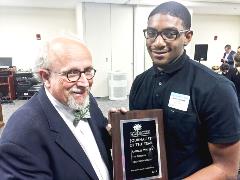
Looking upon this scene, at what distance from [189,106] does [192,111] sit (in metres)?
0.03

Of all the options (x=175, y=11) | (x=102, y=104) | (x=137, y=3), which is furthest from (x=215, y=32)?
(x=175, y=11)

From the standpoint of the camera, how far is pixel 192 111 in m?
1.14

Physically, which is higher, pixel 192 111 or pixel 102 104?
pixel 192 111

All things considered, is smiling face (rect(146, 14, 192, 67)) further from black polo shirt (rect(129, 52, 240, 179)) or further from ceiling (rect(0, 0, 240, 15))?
ceiling (rect(0, 0, 240, 15))

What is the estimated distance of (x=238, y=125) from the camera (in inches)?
43.0

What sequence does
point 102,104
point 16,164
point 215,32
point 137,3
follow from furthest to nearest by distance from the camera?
point 215,32 → point 137,3 → point 102,104 → point 16,164

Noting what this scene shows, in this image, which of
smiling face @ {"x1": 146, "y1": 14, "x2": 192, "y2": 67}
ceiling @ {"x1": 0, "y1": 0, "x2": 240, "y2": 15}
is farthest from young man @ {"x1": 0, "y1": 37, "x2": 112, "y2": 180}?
ceiling @ {"x1": 0, "y1": 0, "x2": 240, "y2": 15}

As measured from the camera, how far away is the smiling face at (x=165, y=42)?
1.12 m

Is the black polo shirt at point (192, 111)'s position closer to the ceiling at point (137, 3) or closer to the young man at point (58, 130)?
the young man at point (58, 130)

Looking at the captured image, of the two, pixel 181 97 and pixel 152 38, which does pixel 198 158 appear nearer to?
pixel 181 97

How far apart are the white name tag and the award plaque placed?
0.08m

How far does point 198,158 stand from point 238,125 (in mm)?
248

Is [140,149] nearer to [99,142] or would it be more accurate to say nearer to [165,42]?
[99,142]

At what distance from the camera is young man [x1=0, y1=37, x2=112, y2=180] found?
0.94 meters
